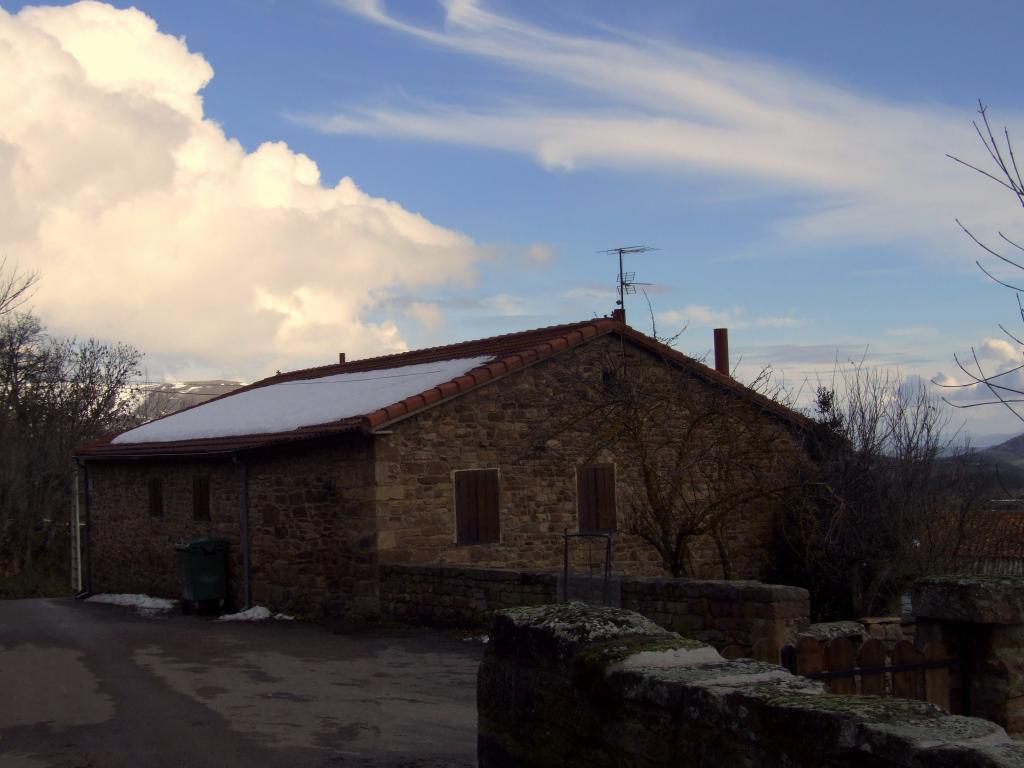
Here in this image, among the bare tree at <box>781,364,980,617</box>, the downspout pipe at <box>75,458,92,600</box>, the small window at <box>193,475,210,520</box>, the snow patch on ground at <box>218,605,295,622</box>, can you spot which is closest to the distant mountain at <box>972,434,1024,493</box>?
the bare tree at <box>781,364,980,617</box>

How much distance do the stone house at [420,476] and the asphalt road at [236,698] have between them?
168cm

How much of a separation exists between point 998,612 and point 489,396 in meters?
11.7

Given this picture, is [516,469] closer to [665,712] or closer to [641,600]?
[641,600]

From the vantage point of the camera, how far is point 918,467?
16672mm

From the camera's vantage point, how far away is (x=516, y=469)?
16344 millimetres

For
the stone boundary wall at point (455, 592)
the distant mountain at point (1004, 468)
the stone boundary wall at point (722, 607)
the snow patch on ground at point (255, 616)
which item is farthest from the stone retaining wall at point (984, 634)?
the snow patch on ground at point (255, 616)

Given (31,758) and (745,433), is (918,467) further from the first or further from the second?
(31,758)

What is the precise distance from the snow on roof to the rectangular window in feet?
8.71

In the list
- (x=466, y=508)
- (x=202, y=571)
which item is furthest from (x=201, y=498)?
(x=466, y=508)

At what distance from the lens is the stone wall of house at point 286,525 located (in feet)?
48.5

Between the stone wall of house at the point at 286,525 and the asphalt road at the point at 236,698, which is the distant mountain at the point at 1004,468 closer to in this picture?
the asphalt road at the point at 236,698

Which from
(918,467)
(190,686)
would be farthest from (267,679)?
(918,467)

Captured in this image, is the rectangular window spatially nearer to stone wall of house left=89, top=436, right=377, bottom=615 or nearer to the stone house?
the stone house

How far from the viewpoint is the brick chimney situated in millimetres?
21766
